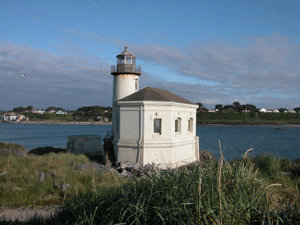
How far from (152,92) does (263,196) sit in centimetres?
1485

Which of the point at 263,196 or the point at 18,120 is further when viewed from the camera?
the point at 18,120

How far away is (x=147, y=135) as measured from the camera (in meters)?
17.3

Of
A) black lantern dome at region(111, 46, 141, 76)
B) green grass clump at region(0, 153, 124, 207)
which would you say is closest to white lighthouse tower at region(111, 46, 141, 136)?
black lantern dome at region(111, 46, 141, 76)

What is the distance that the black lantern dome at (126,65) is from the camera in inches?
848

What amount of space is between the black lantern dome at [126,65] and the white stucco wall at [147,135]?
4.29 metres

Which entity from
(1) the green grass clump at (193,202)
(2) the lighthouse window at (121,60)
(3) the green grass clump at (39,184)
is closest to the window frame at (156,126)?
(2) the lighthouse window at (121,60)

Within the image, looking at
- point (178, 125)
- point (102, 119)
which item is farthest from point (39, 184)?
point (102, 119)

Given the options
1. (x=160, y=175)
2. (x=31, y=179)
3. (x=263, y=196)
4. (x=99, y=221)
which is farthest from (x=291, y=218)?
(x=31, y=179)

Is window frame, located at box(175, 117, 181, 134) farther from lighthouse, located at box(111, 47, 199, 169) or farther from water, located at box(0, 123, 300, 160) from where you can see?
water, located at box(0, 123, 300, 160)

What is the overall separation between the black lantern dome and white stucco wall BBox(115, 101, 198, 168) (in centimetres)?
429

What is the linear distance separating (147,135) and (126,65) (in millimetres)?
6491

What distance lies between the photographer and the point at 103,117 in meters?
130

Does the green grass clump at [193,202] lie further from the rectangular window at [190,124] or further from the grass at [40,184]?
the rectangular window at [190,124]

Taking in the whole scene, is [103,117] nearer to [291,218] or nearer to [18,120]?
[18,120]
